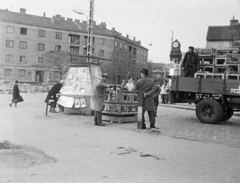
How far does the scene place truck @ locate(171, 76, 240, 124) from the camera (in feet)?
36.1

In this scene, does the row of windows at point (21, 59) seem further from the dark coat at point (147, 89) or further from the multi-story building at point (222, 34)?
the dark coat at point (147, 89)

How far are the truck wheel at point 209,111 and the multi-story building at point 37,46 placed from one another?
1761 inches

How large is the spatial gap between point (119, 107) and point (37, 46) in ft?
181

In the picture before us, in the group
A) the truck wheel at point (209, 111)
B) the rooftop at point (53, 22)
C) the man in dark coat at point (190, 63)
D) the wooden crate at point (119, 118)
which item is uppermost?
the rooftop at point (53, 22)

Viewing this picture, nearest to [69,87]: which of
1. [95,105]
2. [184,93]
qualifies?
[95,105]

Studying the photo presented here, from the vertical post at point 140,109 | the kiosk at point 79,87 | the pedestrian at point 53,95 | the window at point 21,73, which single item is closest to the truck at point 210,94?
the vertical post at point 140,109

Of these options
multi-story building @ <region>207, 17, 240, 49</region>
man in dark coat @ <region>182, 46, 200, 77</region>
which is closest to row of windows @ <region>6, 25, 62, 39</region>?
multi-story building @ <region>207, 17, 240, 49</region>

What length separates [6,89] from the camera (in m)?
31.8

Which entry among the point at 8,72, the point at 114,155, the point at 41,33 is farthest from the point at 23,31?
the point at 114,155

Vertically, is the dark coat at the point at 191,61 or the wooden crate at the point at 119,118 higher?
the dark coat at the point at 191,61

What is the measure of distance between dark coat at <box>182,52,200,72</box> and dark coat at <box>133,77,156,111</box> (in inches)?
162

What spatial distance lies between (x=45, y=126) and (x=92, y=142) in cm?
276

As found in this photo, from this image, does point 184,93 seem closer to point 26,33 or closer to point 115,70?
point 115,70

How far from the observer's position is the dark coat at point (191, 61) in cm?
1285
